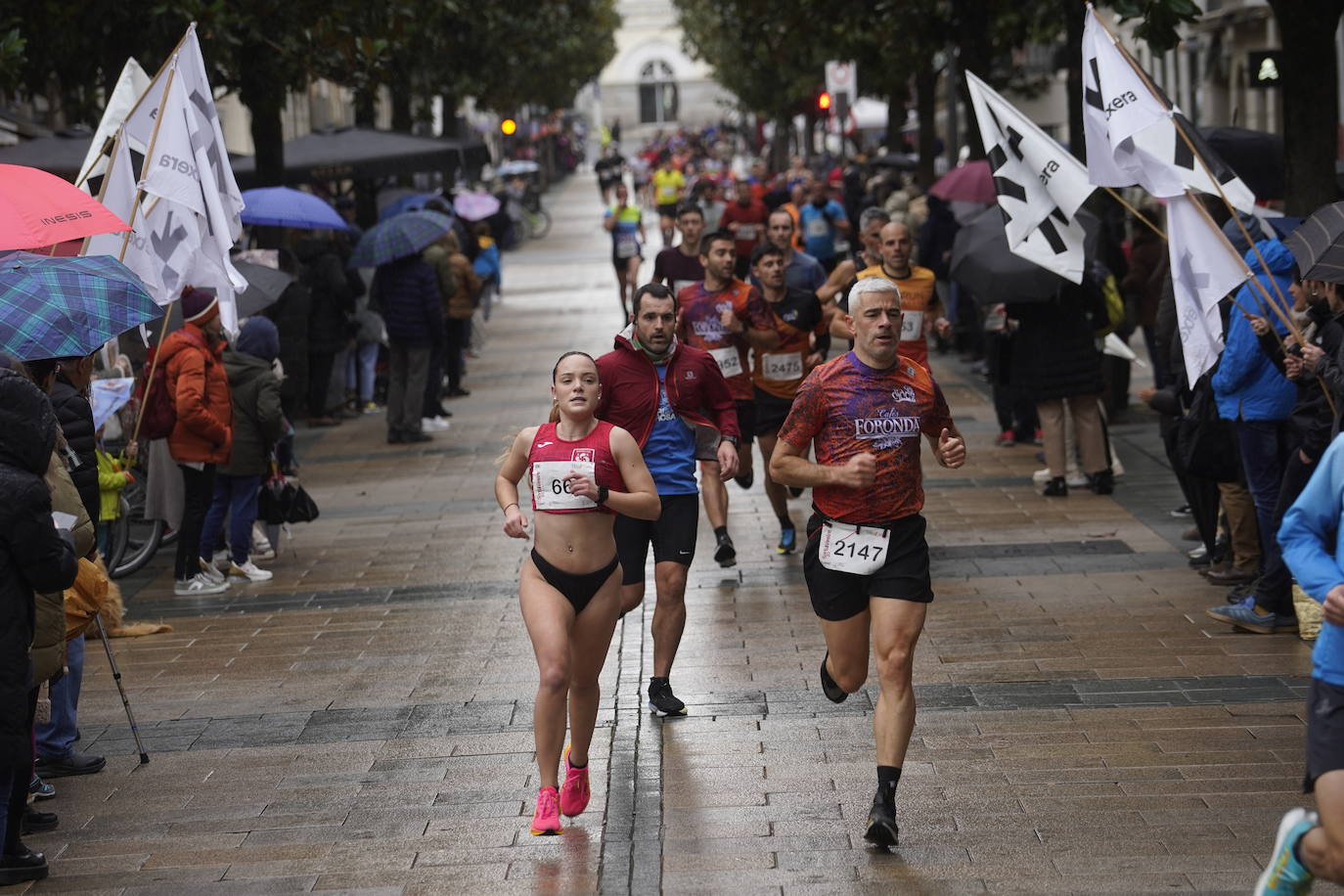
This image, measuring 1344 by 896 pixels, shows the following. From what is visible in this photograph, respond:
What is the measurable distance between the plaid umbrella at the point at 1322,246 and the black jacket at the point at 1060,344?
4920mm

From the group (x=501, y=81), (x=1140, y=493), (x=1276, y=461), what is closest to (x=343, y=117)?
(x=501, y=81)

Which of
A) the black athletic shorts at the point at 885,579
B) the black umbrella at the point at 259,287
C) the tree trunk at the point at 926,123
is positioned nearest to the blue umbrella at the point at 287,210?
the black umbrella at the point at 259,287

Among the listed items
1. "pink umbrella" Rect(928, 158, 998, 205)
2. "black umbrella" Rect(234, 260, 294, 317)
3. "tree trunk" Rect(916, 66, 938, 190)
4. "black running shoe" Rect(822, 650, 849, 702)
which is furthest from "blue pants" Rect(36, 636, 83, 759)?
"tree trunk" Rect(916, 66, 938, 190)

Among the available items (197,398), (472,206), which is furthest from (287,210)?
(472,206)

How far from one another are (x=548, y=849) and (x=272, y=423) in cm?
539

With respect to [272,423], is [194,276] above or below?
above

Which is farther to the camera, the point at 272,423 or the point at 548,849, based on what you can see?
the point at 272,423

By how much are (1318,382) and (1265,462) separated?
2.59 ft

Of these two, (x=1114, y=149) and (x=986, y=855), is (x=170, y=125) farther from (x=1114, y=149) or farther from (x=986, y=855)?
(x=986, y=855)

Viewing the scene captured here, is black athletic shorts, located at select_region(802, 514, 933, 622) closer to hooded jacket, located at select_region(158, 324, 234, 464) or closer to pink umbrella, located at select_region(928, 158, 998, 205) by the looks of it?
hooded jacket, located at select_region(158, 324, 234, 464)

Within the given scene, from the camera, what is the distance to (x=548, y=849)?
6.34m

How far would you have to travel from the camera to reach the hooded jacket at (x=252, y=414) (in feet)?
36.7

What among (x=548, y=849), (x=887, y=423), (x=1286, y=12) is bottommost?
(x=548, y=849)

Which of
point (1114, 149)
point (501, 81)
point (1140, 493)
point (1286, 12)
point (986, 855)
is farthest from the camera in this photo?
point (501, 81)
